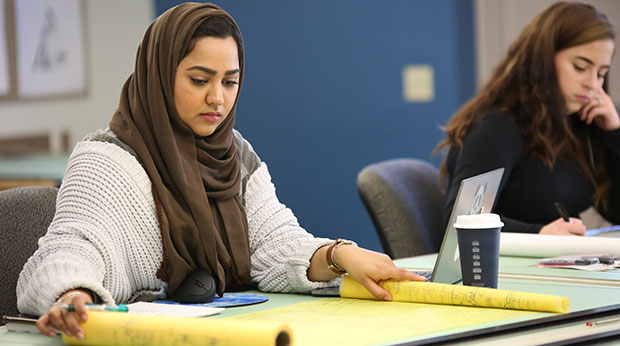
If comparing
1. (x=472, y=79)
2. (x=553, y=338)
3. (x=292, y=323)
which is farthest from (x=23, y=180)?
(x=553, y=338)

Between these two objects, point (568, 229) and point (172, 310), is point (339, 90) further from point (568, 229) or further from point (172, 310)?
point (172, 310)

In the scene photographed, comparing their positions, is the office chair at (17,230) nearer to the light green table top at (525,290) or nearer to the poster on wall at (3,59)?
the light green table top at (525,290)

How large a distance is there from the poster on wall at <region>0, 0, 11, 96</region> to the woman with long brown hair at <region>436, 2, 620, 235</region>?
301cm

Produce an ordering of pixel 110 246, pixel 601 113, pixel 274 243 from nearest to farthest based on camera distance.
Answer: pixel 110 246, pixel 274 243, pixel 601 113

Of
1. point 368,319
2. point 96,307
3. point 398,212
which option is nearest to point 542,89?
point 398,212

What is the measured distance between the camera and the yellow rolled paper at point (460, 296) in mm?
1432

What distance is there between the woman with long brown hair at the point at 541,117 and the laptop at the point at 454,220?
30.7 inches

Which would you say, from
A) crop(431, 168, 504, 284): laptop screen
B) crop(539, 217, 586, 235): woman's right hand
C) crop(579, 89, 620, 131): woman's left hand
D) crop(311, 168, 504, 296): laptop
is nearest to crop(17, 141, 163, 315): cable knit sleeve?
crop(311, 168, 504, 296): laptop

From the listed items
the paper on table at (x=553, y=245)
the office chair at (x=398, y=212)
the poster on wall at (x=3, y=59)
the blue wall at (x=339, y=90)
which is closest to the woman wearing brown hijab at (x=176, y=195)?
the paper on table at (x=553, y=245)

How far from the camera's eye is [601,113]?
9.00 ft

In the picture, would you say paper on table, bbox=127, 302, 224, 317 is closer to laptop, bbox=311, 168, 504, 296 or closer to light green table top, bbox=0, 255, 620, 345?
light green table top, bbox=0, 255, 620, 345

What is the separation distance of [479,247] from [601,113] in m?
1.34

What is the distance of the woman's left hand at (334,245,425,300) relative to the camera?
1608 mm

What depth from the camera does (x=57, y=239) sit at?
1.55 meters
